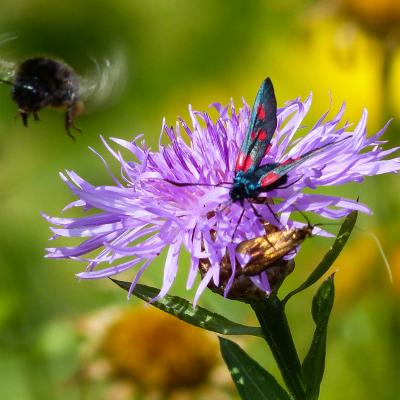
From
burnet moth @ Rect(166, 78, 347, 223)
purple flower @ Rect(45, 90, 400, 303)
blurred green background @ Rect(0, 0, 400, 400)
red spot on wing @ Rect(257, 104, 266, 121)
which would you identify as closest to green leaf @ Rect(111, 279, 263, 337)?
purple flower @ Rect(45, 90, 400, 303)

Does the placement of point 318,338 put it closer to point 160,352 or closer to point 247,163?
point 247,163

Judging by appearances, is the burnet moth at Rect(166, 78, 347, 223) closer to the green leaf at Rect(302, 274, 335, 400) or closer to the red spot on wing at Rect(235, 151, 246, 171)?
the red spot on wing at Rect(235, 151, 246, 171)

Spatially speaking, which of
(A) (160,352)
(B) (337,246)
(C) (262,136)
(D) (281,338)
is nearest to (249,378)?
(D) (281,338)

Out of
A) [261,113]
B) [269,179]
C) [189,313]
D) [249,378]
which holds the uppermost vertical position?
[261,113]

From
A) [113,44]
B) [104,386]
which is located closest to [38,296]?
[104,386]

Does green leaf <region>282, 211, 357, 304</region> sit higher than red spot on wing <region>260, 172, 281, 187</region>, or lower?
lower

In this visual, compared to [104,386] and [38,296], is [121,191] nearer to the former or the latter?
[104,386]

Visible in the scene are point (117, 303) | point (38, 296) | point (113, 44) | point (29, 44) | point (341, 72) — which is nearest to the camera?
point (113, 44)
